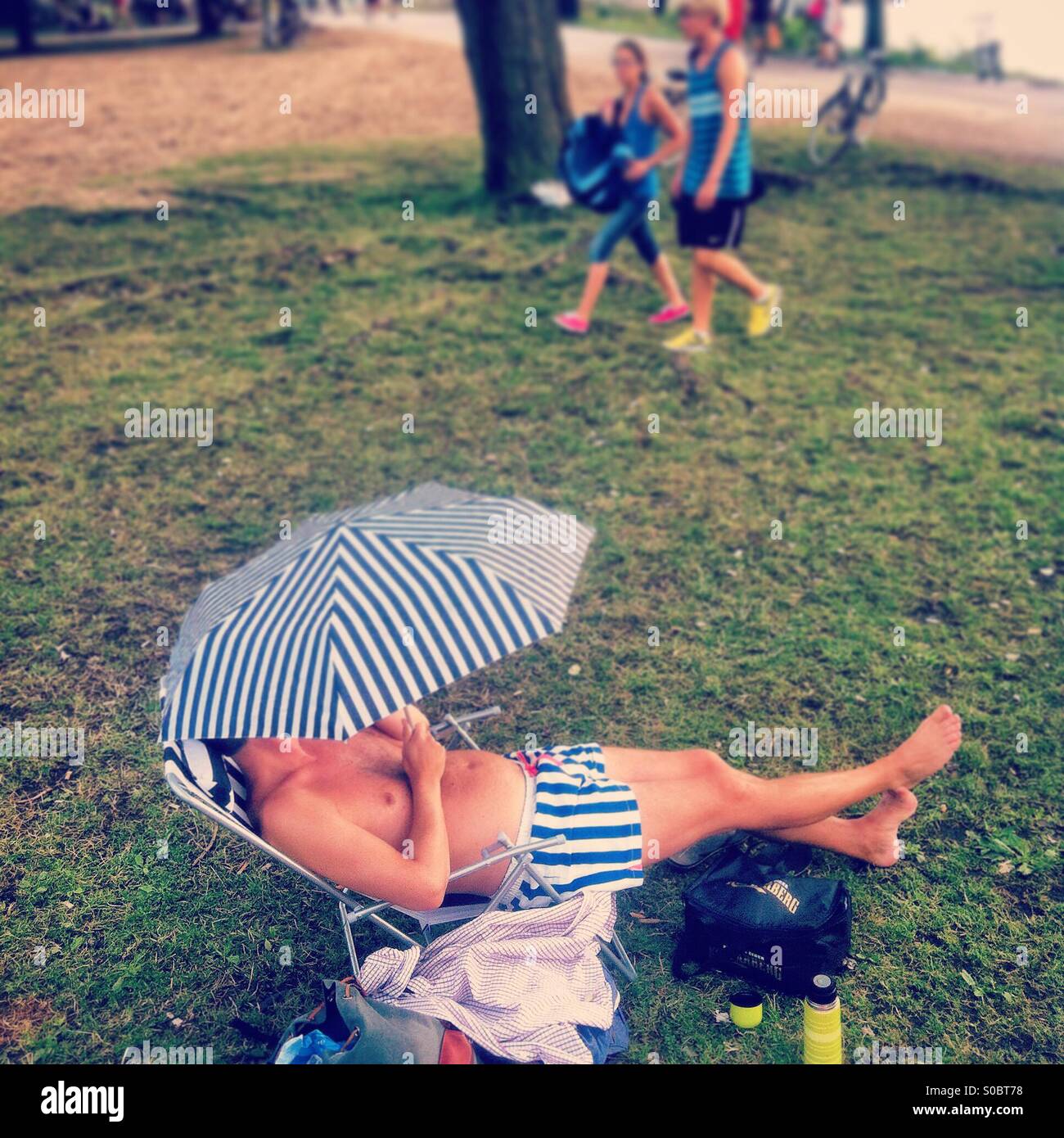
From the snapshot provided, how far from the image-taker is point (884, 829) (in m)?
3.76

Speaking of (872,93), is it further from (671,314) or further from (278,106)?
(278,106)

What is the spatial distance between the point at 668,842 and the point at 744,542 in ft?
8.28

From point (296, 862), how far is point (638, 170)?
5991 millimetres

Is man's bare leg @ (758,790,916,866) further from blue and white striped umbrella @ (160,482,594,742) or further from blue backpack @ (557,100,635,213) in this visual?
blue backpack @ (557,100,635,213)

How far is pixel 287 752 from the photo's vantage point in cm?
321

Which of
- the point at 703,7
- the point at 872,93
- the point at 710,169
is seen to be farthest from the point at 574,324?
the point at 872,93

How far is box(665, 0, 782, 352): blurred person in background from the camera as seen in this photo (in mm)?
6945

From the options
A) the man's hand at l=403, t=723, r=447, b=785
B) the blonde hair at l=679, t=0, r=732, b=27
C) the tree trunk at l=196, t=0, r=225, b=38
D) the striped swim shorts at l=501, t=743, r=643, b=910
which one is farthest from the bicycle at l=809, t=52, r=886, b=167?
the tree trunk at l=196, t=0, r=225, b=38

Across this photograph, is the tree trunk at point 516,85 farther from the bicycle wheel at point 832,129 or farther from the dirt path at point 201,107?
the dirt path at point 201,107

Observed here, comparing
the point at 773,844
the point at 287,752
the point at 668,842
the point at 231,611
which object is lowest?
the point at 773,844

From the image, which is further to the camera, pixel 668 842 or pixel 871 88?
pixel 871 88

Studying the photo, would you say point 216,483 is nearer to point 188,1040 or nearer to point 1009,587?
Result: point 188,1040

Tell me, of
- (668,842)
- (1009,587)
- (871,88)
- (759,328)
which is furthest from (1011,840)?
(871,88)

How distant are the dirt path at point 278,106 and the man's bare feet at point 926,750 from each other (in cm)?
1052
